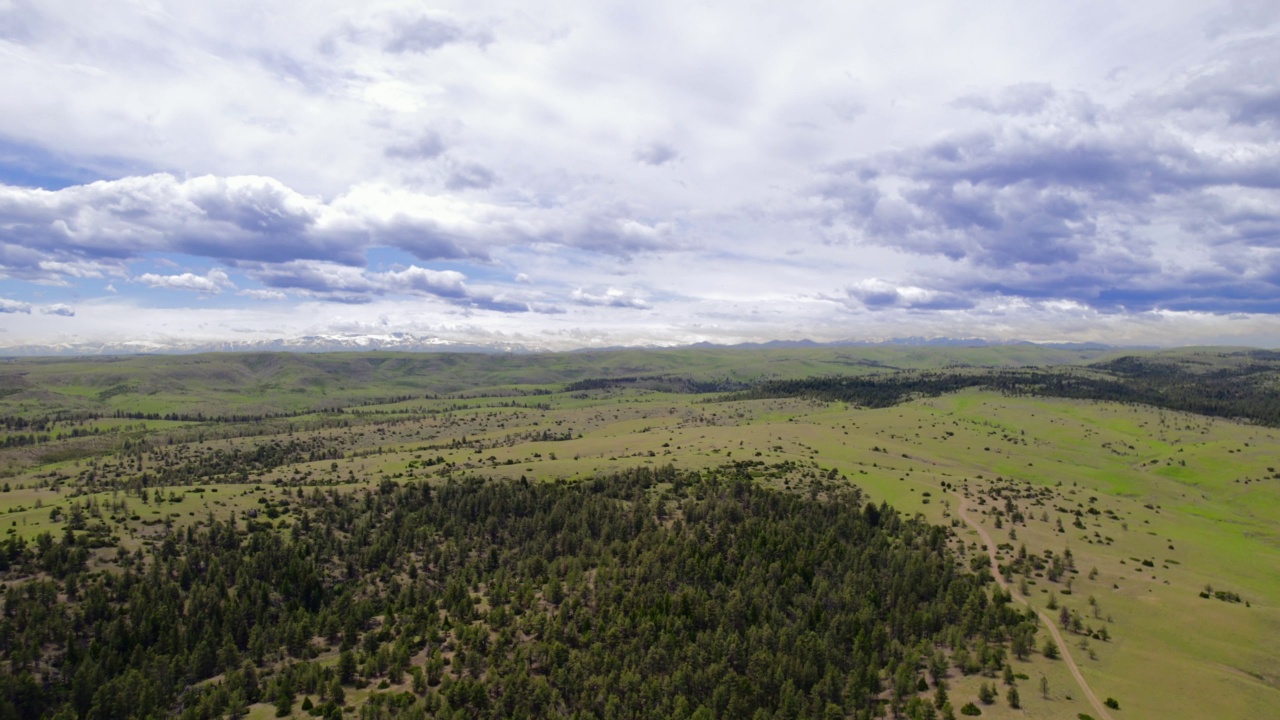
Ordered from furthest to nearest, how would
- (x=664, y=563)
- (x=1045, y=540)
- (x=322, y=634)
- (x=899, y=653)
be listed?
(x=1045, y=540) < (x=664, y=563) < (x=322, y=634) < (x=899, y=653)

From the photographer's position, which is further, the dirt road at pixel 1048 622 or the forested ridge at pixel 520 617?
the forested ridge at pixel 520 617

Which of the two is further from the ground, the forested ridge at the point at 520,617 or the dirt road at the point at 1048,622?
the dirt road at the point at 1048,622

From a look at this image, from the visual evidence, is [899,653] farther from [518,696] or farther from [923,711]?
Answer: [518,696]

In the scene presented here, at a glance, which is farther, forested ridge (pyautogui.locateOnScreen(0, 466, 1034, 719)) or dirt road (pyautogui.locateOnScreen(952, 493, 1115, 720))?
forested ridge (pyautogui.locateOnScreen(0, 466, 1034, 719))

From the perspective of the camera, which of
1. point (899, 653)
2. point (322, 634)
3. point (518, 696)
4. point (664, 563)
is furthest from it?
point (664, 563)

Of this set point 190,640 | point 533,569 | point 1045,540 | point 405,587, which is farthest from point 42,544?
point 1045,540

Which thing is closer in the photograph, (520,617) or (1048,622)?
(1048,622)

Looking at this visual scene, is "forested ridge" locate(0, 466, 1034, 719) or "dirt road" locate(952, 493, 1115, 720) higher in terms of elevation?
"dirt road" locate(952, 493, 1115, 720)

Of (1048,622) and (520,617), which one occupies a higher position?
(1048,622)
